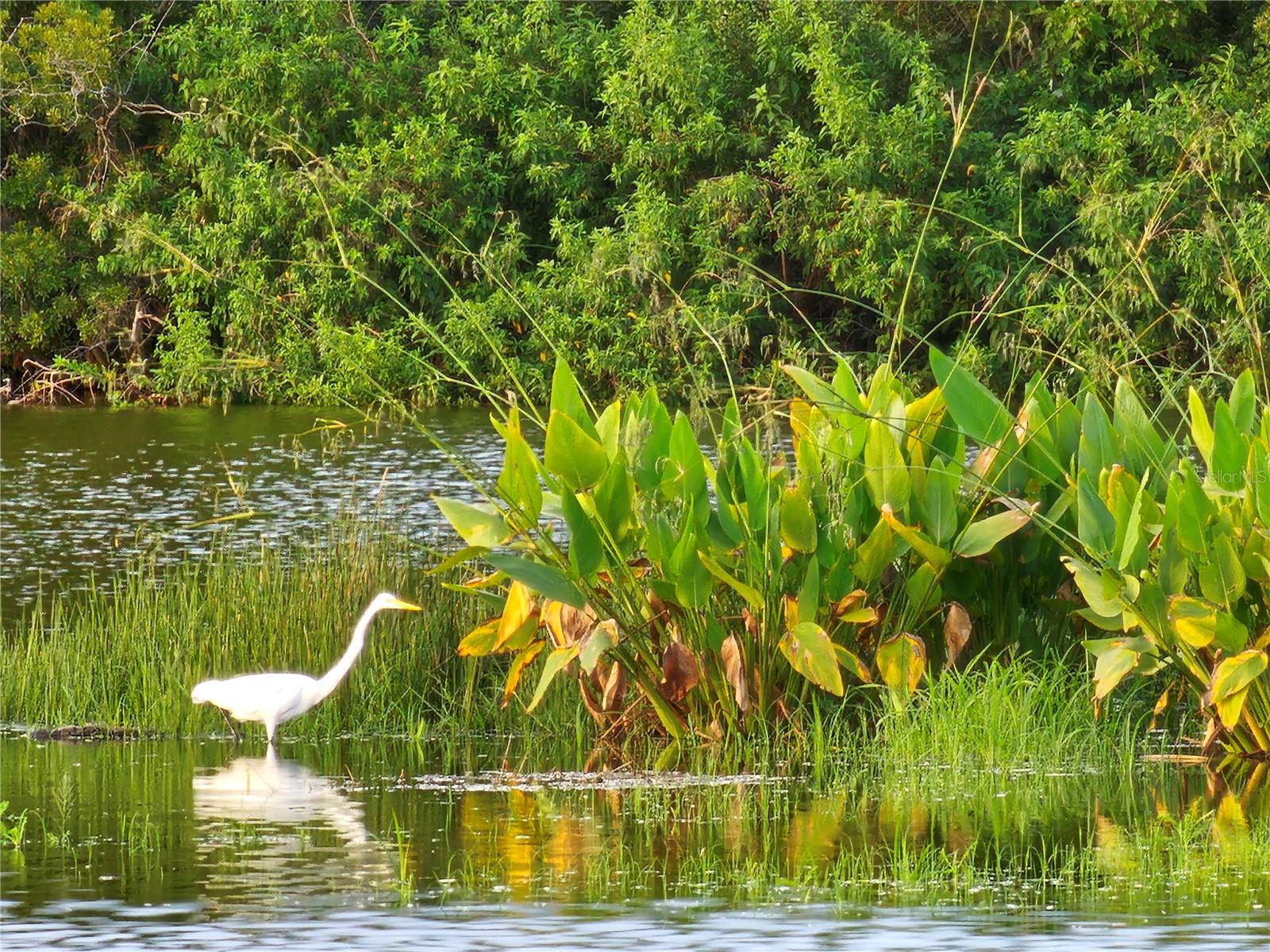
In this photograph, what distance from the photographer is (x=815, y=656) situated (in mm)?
6414

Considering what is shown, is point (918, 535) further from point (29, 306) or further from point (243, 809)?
point (29, 306)

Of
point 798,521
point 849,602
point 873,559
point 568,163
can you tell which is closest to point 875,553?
point 873,559

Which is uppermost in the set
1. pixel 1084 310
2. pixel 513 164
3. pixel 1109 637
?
pixel 513 164

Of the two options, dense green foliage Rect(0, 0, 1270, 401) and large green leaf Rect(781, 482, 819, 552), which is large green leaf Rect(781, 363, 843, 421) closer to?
large green leaf Rect(781, 482, 819, 552)

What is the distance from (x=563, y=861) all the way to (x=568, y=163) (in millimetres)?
20325

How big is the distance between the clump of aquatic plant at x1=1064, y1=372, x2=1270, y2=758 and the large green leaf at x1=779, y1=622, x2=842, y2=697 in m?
0.78

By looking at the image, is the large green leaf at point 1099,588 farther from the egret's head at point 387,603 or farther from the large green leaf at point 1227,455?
the egret's head at point 387,603

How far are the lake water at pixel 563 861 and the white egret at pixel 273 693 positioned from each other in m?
0.20

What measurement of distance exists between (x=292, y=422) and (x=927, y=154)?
7.80m

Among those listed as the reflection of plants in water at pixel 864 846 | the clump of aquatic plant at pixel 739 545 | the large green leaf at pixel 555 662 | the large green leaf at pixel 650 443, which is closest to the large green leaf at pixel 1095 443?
the clump of aquatic plant at pixel 739 545

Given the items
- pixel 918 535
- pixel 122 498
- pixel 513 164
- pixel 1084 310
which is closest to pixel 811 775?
pixel 918 535

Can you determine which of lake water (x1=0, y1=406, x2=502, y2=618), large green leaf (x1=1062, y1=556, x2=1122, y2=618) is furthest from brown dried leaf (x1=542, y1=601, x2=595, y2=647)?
lake water (x1=0, y1=406, x2=502, y2=618)

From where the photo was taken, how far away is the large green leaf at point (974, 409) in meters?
6.81

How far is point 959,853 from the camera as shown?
17.7 feet
